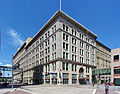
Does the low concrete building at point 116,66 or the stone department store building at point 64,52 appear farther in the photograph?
the stone department store building at point 64,52

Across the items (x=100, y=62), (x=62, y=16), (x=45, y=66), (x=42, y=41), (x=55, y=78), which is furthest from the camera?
(x=100, y=62)

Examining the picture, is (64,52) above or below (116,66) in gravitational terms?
above

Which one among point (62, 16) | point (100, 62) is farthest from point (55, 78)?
point (100, 62)

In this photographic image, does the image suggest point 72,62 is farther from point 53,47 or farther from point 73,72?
point 53,47

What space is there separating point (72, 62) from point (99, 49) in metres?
36.8

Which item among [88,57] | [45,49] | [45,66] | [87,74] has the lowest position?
[87,74]

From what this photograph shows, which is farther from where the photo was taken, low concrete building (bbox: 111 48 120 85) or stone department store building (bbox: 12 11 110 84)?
stone department store building (bbox: 12 11 110 84)

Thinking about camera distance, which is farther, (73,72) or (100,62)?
(100,62)

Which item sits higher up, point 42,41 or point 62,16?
point 62,16

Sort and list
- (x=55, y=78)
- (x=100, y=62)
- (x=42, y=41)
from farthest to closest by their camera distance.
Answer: (x=100, y=62) → (x=42, y=41) → (x=55, y=78)

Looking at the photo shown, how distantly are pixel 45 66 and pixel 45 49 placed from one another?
8.43 m

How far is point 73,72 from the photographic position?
50781 mm

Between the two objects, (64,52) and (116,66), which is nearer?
(116,66)

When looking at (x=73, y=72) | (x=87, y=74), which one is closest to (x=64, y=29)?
(x=73, y=72)
